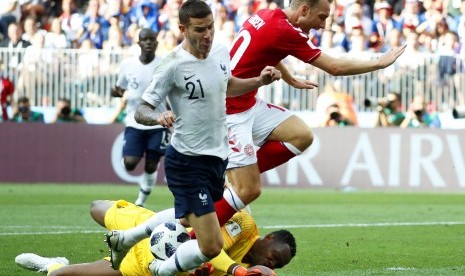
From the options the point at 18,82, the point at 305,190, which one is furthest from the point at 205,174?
the point at 18,82

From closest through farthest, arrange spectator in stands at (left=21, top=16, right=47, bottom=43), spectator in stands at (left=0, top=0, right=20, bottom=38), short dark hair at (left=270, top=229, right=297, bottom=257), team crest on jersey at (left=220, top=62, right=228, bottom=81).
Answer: team crest on jersey at (left=220, top=62, right=228, bottom=81), short dark hair at (left=270, top=229, right=297, bottom=257), spectator in stands at (left=21, top=16, right=47, bottom=43), spectator in stands at (left=0, top=0, right=20, bottom=38)

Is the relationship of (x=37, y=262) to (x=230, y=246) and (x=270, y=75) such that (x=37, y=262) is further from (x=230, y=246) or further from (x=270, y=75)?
(x=270, y=75)

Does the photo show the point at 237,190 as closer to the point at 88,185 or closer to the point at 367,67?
the point at 367,67

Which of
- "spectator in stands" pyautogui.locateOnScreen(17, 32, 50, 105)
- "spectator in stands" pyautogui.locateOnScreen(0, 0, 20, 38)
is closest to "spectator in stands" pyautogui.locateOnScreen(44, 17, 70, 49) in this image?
"spectator in stands" pyautogui.locateOnScreen(0, 0, 20, 38)

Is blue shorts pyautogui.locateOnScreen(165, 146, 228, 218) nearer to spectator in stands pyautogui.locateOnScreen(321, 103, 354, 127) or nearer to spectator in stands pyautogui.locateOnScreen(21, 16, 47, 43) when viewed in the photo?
spectator in stands pyautogui.locateOnScreen(321, 103, 354, 127)

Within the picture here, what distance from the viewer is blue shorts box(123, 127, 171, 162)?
1692cm

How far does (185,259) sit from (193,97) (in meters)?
1.20

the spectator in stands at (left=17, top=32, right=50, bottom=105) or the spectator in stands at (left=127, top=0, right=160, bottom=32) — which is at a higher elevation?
the spectator in stands at (left=127, top=0, right=160, bottom=32)

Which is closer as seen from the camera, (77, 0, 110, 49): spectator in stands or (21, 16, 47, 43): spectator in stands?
(21, 16, 47, 43): spectator in stands

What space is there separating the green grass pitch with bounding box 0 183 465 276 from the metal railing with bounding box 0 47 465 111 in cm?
236

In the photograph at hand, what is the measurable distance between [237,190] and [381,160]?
40.3ft

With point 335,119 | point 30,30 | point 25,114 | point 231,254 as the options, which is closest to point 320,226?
point 231,254

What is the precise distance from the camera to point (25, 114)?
22797mm

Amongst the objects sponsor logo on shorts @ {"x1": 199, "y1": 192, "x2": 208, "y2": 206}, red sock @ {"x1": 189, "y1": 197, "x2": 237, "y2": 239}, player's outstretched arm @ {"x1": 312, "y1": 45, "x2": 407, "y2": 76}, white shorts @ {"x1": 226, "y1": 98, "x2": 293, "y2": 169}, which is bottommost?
red sock @ {"x1": 189, "y1": 197, "x2": 237, "y2": 239}
